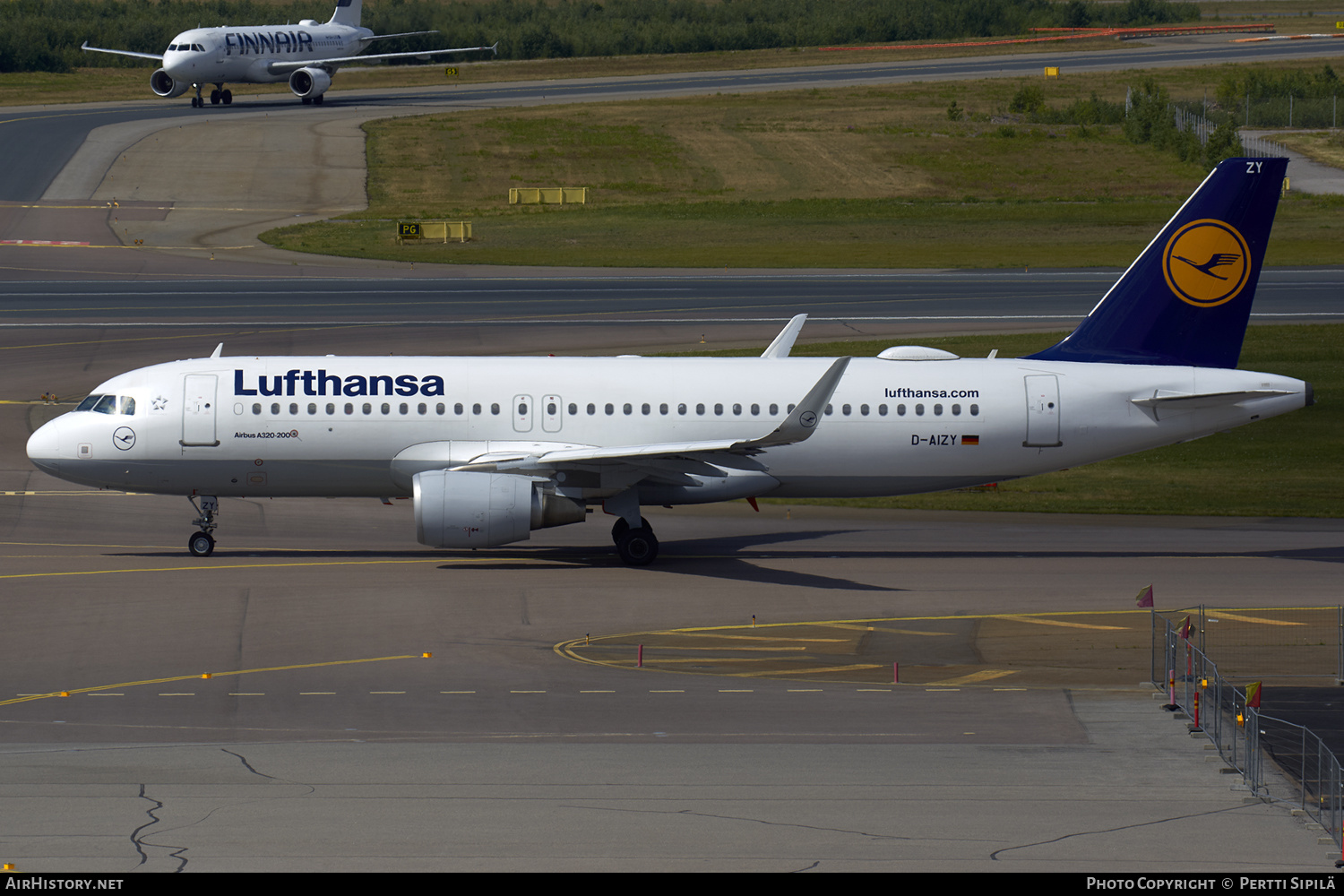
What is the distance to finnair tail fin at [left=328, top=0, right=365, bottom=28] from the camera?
13775 centimetres

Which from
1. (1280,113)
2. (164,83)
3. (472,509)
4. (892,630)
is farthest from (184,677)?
(1280,113)

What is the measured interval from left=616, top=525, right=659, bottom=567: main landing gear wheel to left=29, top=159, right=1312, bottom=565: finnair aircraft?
36mm

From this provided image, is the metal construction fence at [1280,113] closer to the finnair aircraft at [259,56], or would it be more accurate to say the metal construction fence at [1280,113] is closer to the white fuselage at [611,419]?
the finnair aircraft at [259,56]

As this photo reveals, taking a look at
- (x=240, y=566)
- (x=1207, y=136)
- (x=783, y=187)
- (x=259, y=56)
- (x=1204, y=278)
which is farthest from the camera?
(x=259, y=56)

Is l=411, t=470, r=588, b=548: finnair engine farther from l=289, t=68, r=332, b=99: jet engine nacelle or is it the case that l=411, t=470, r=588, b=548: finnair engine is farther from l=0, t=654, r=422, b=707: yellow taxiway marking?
l=289, t=68, r=332, b=99: jet engine nacelle

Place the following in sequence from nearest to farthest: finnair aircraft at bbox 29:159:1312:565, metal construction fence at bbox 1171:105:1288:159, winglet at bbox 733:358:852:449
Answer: winglet at bbox 733:358:852:449
finnair aircraft at bbox 29:159:1312:565
metal construction fence at bbox 1171:105:1288:159

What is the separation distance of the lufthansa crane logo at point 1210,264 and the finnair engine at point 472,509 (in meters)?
16.0

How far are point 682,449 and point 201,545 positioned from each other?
11422mm

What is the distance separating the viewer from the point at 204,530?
120ft

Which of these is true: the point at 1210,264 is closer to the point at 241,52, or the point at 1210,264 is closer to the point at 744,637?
the point at 744,637

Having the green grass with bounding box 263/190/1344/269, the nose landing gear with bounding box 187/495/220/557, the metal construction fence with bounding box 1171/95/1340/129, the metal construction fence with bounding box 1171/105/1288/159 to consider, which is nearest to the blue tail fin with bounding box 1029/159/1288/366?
the nose landing gear with bounding box 187/495/220/557

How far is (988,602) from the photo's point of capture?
32594mm

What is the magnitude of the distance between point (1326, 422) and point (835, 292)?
1114 inches
